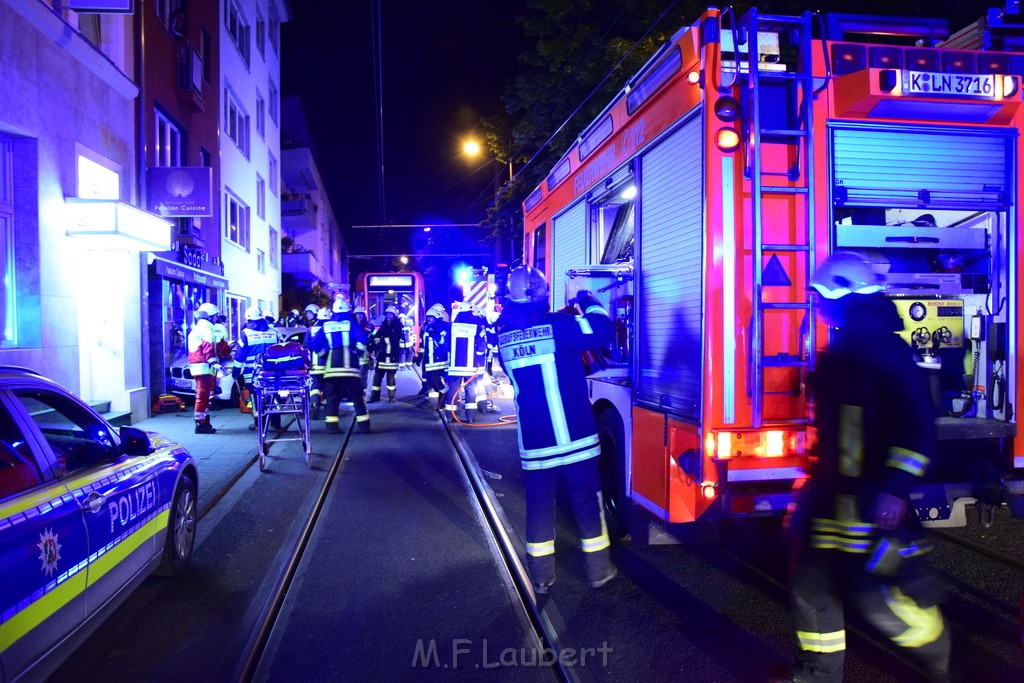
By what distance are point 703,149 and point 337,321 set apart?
282 inches

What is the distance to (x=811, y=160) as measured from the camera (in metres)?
3.92

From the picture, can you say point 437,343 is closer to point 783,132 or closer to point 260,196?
point 783,132

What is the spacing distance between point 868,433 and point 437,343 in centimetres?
1024

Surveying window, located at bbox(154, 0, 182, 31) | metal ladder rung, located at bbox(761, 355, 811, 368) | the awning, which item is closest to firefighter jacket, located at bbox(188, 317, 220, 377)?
the awning

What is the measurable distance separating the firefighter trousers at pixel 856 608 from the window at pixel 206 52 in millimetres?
18653

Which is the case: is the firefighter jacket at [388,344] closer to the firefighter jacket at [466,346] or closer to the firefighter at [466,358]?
the firefighter at [466,358]

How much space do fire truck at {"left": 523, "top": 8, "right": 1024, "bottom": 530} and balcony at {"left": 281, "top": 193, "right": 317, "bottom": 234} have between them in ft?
105

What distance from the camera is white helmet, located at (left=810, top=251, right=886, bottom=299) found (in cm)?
289

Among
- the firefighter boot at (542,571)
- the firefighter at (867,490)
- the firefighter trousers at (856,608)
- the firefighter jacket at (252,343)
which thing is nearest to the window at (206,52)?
the firefighter jacket at (252,343)

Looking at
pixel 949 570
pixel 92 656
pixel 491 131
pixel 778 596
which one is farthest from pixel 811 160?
pixel 491 131

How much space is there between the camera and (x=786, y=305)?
3.91m

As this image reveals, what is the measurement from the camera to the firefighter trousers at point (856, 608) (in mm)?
2770

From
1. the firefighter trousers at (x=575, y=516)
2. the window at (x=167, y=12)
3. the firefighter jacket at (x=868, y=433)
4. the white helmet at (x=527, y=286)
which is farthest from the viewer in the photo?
the window at (x=167, y=12)

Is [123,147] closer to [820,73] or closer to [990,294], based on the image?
[820,73]
